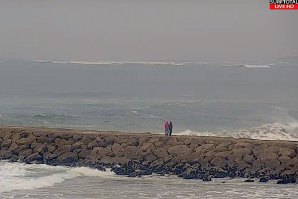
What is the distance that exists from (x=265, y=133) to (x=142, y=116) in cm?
748

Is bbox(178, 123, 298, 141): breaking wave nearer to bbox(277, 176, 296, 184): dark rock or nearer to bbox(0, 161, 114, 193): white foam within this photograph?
bbox(277, 176, 296, 184): dark rock

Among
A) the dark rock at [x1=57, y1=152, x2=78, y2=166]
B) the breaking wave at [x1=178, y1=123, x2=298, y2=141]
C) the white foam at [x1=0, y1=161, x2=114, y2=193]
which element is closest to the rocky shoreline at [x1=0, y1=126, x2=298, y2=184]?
the dark rock at [x1=57, y1=152, x2=78, y2=166]

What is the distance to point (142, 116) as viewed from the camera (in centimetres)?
2964

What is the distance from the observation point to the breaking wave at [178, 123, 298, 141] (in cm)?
2250

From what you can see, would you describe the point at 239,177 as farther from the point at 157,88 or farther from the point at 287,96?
the point at 157,88

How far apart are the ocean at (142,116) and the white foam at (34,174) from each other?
0.02 m

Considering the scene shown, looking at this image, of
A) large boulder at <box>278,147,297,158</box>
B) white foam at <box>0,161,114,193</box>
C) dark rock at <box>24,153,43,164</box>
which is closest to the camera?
white foam at <box>0,161,114,193</box>

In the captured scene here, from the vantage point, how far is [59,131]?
17.7 meters

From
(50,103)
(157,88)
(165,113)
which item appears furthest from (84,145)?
(157,88)

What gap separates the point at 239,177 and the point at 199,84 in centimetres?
3939

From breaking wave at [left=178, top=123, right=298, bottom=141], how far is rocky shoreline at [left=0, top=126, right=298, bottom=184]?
5.85m

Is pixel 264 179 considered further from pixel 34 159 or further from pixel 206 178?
pixel 34 159

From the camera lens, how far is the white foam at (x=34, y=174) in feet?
48.4

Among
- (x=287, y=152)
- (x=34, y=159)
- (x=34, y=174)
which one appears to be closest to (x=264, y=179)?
(x=287, y=152)
